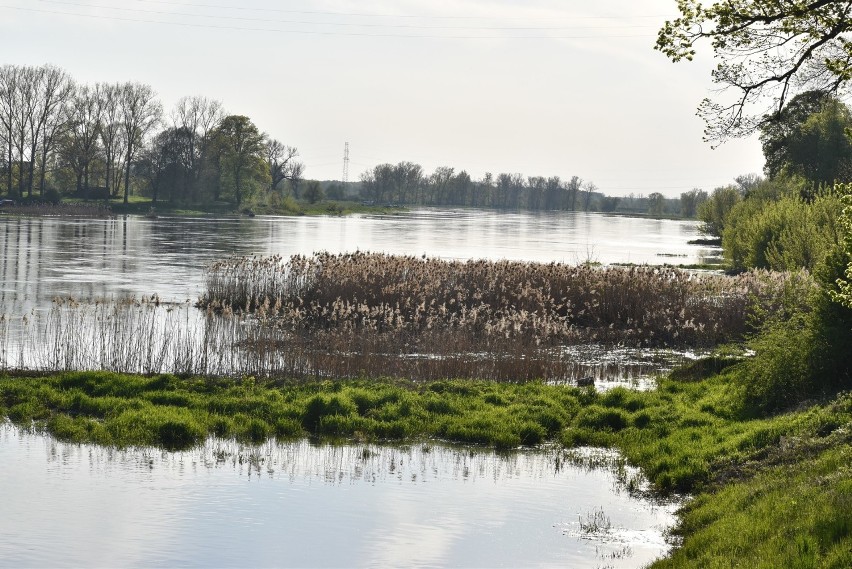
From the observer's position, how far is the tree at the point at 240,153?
121 meters

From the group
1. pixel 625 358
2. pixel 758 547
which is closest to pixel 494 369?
pixel 625 358

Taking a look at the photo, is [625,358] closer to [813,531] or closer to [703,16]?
[703,16]

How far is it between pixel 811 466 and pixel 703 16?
5.53 m

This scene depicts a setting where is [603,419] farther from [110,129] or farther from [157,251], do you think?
[110,129]

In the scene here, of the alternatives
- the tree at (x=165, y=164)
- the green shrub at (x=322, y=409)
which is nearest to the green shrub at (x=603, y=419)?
the green shrub at (x=322, y=409)

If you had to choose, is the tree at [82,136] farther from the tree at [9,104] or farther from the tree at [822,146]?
the tree at [822,146]

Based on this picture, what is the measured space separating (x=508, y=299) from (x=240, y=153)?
100 metres

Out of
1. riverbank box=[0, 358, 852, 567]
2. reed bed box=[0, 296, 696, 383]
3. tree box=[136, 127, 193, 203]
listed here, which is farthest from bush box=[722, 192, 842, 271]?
tree box=[136, 127, 193, 203]

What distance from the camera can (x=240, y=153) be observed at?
122 meters

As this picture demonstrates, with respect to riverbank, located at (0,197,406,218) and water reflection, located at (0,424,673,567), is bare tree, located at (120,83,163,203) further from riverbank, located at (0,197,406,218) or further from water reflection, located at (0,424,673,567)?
water reflection, located at (0,424,673,567)

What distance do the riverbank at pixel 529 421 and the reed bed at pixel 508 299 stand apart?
212 inches

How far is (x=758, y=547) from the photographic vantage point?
8.80 m

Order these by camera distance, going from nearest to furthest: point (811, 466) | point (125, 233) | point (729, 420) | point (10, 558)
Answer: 1. point (10, 558)
2. point (811, 466)
3. point (729, 420)
4. point (125, 233)

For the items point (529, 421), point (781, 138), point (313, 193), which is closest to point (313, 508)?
point (529, 421)
